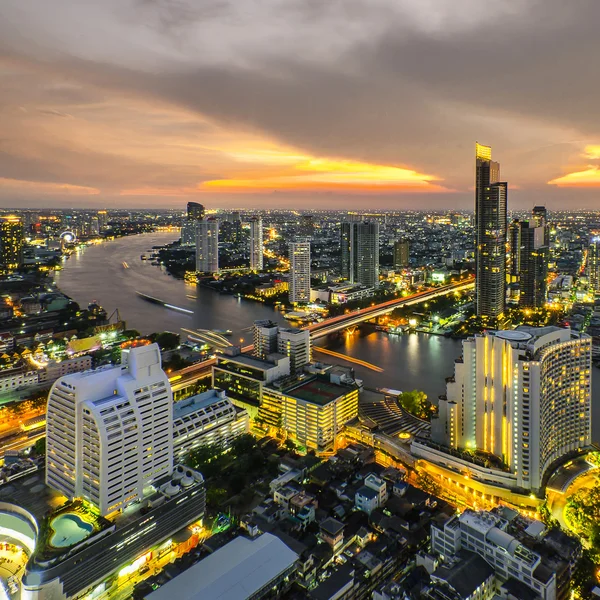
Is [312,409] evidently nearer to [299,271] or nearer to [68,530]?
[68,530]

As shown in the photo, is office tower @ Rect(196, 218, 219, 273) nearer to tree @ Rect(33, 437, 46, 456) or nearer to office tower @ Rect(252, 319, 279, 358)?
office tower @ Rect(252, 319, 279, 358)

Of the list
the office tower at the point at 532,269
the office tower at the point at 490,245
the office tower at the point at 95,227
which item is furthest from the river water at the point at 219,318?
the office tower at the point at 95,227

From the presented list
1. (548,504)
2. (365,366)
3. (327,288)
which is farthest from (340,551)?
(327,288)

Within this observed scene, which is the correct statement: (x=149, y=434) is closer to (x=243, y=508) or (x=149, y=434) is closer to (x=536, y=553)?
(x=243, y=508)

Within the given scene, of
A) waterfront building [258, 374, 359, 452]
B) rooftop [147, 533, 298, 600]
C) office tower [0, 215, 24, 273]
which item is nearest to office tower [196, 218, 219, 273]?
office tower [0, 215, 24, 273]

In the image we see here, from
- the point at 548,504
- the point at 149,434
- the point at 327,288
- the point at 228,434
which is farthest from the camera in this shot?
the point at 327,288

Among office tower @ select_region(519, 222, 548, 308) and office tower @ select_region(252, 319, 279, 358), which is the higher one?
office tower @ select_region(519, 222, 548, 308)
